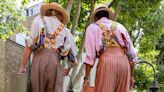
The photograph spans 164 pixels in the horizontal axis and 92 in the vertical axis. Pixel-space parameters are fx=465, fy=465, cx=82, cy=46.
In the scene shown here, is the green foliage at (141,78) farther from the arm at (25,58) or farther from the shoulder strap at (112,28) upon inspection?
the arm at (25,58)

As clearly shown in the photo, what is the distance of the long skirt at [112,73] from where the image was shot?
4.63 metres

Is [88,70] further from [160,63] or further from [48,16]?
[160,63]

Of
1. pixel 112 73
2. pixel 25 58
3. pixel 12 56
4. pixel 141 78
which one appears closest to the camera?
pixel 112 73

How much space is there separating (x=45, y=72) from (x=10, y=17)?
18955 millimetres

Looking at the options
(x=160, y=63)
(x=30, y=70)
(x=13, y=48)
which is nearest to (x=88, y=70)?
(x=30, y=70)

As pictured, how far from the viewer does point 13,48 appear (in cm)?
1823

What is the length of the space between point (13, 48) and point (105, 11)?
13.6 meters

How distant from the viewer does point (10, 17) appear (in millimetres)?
23422

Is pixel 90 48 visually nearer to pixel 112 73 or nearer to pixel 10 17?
pixel 112 73

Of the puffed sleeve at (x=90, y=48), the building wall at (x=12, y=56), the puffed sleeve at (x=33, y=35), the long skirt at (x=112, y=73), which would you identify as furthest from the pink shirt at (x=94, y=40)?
the building wall at (x=12, y=56)

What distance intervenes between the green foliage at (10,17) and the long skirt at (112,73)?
17.6 meters

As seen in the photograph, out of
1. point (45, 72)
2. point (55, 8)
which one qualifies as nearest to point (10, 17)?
point (55, 8)

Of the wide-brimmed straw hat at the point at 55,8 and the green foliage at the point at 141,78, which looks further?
the green foliage at the point at 141,78

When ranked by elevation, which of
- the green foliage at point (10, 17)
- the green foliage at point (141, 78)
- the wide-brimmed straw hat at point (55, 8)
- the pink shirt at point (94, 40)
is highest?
the green foliage at point (10, 17)
